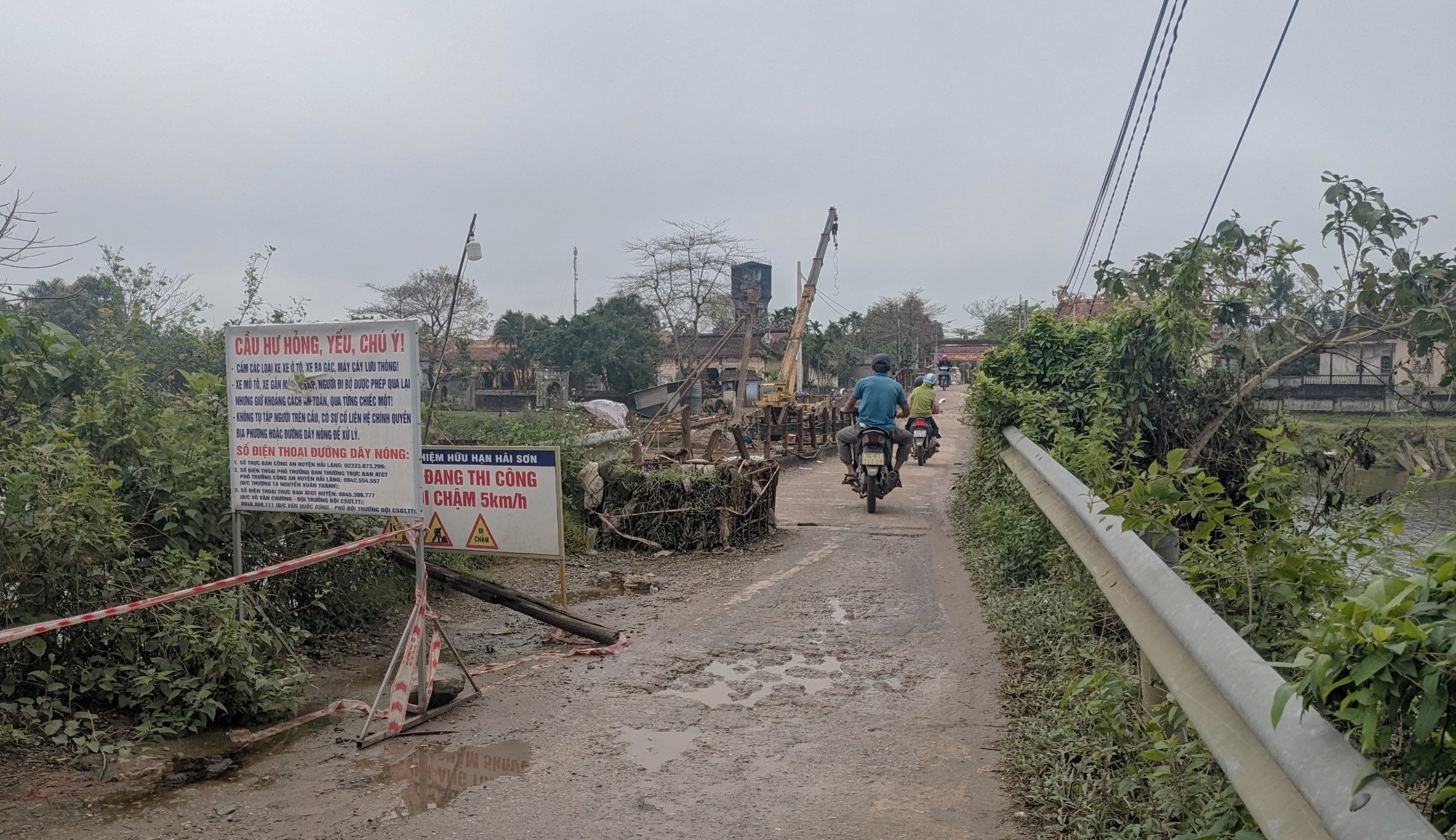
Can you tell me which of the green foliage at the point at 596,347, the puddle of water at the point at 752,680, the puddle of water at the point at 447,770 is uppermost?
the green foliage at the point at 596,347

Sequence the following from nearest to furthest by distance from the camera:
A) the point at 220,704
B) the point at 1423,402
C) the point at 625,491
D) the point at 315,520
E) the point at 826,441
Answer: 1. the point at 220,704
2. the point at 315,520
3. the point at 1423,402
4. the point at 625,491
5. the point at 826,441

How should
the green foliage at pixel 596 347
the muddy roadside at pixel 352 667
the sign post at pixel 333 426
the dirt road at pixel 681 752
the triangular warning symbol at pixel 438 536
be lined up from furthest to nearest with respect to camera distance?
the green foliage at pixel 596 347
the triangular warning symbol at pixel 438 536
the sign post at pixel 333 426
the muddy roadside at pixel 352 667
the dirt road at pixel 681 752

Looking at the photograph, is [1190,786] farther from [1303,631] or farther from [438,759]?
[438,759]

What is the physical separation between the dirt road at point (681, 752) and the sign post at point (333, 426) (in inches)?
27.8

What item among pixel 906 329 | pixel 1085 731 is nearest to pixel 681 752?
pixel 1085 731

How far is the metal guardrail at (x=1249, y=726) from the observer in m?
1.89

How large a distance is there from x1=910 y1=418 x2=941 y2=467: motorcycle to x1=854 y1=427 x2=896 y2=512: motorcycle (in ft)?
13.5

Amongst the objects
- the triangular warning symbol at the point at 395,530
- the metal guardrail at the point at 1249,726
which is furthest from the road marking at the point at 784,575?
the metal guardrail at the point at 1249,726

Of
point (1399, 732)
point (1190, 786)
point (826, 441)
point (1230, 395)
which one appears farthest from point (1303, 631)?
point (826, 441)

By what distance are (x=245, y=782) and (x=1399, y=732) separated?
4.12m

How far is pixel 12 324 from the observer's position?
569cm

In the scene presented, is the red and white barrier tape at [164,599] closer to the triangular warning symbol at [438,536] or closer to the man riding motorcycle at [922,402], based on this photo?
the triangular warning symbol at [438,536]

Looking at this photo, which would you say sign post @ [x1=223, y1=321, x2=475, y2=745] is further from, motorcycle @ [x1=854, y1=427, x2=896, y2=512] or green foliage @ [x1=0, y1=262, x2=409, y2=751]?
motorcycle @ [x1=854, y1=427, x2=896, y2=512]

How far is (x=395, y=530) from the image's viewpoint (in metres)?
6.00
